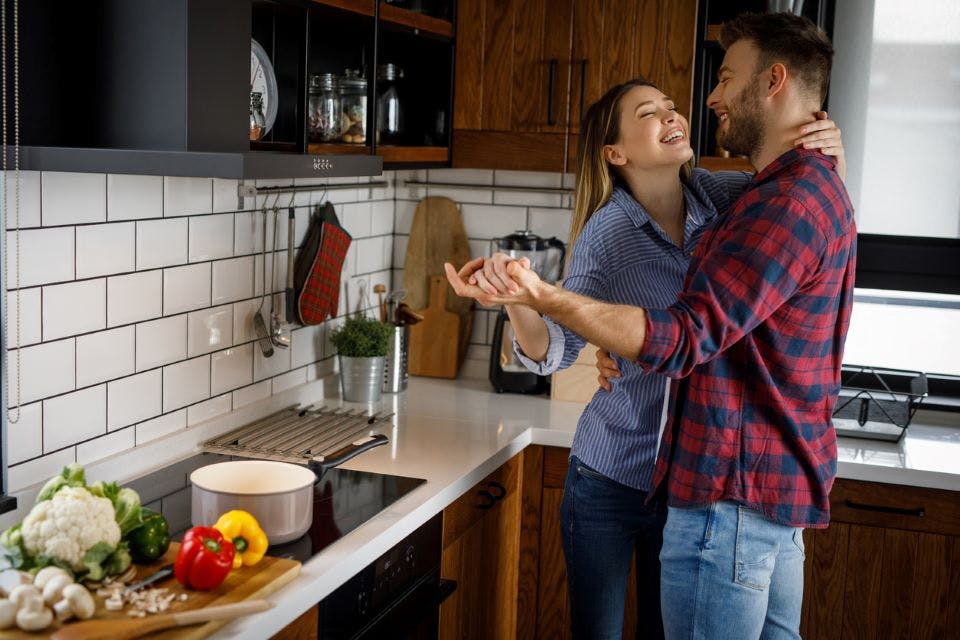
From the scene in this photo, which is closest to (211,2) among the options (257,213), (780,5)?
(257,213)

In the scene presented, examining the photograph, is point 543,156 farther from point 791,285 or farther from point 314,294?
point 791,285

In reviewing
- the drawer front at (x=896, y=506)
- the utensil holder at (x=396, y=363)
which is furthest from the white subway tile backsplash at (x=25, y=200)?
the drawer front at (x=896, y=506)

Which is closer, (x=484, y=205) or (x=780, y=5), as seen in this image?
(x=780, y=5)

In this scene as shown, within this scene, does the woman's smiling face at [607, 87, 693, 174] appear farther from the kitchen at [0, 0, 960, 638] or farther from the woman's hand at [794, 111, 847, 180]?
the kitchen at [0, 0, 960, 638]

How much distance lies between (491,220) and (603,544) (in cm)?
147

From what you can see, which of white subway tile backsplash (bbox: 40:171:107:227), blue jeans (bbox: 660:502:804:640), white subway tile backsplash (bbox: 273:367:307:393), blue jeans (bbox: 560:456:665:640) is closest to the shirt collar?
blue jeans (bbox: 660:502:804:640)

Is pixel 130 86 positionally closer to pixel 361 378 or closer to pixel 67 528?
pixel 67 528

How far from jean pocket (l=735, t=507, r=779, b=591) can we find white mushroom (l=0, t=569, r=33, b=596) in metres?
1.15

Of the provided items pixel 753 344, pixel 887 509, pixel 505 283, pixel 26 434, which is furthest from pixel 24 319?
pixel 887 509

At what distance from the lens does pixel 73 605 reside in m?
1.57

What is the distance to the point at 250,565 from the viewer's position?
1.83 meters

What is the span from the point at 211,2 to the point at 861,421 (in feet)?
6.63

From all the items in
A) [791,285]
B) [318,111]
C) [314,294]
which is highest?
[318,111]

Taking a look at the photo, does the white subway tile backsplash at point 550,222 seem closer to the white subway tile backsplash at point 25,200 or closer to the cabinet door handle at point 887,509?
the cabinet door handle at point 887,509
